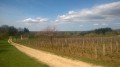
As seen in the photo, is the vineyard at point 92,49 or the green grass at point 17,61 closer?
the green grass at point 17,61

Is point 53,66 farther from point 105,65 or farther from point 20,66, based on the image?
point 105,65

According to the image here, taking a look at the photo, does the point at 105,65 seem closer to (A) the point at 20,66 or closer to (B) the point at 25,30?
(A) the point at 20,66

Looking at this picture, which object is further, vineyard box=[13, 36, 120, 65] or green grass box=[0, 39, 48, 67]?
vineyard box=[13, 36, 120, 65]

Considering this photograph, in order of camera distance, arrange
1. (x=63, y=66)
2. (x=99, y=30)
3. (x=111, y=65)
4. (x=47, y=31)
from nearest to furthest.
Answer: (x=111, y=65) → (x=63, y=66) → (x=47, y=31) → (x=99, y=30)

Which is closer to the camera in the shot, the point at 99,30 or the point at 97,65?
the point at 97,65

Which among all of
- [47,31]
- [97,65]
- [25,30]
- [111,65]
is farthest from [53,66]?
[25,30]

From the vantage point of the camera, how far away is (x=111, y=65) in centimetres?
1534

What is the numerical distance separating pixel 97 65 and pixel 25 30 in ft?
421

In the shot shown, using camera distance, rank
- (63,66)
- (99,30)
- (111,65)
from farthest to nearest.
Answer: (99,30), (63,66), (111,65)

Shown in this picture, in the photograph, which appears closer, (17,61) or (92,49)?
(17,61)

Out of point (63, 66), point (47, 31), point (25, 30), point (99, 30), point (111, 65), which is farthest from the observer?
point (25, 30)

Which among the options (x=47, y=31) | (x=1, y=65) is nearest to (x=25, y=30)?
(x=47, y=31)

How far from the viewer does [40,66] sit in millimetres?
17578

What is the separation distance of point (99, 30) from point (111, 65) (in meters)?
103
